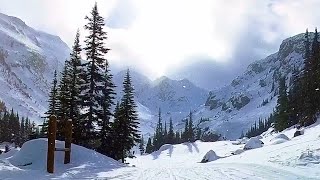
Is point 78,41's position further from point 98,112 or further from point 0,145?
point 0,145

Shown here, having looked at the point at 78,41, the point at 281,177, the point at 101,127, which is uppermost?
the point at 78,41

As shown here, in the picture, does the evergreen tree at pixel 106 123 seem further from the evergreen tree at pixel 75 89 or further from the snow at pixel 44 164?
the snow at pixel 44 164

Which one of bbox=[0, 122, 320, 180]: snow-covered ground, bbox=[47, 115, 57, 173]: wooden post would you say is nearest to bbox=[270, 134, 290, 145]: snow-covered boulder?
bbox=[0, 122, 320, 180]: snow-covered ground

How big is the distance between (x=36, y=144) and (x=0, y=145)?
10108 centimetres

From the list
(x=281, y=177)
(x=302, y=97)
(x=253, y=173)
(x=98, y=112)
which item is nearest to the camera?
(x=281, y=177)

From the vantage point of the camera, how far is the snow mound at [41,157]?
53.2 ft

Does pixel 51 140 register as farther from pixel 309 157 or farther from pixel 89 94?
pixel 89 94

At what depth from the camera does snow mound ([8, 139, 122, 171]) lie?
1620cm

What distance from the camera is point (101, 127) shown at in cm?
3488

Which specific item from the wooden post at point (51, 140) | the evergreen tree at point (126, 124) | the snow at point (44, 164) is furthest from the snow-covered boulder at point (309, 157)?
the evergreen tree at point (126, 124)

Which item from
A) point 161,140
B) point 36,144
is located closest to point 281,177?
point 36,144

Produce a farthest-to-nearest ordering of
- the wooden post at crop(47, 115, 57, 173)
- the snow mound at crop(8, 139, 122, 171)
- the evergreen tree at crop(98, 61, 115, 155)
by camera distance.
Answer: the evergreen tree at crop(98, 61, 115, 155), the snow mound at crop(8, 139, 122, 171), the wooden post at crop(47, 115, 57, 173)

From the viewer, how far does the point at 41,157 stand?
655 inches

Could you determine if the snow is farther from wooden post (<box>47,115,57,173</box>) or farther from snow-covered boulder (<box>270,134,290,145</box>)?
snow-covered boulder (<box>270,134,290,145</box>)
